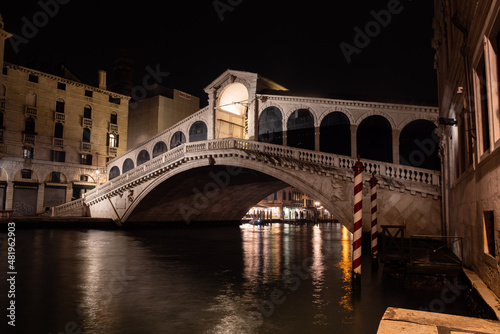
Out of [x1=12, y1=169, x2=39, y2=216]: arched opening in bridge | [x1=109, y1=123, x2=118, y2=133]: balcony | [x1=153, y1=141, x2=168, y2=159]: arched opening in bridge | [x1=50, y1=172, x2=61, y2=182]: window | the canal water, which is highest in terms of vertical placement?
[x1=109, y1=123, x2=118, y2=133]: balcony

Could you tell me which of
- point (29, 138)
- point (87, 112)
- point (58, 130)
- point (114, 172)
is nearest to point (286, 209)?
point (114, 172)

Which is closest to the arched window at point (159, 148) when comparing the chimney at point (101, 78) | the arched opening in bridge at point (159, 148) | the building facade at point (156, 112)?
the arched opening in bridge at point (159, 148)

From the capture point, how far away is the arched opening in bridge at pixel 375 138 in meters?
17.8

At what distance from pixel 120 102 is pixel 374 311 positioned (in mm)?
33012

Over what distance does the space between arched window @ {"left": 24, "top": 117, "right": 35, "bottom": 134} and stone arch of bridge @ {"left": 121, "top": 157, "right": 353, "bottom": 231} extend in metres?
10.4

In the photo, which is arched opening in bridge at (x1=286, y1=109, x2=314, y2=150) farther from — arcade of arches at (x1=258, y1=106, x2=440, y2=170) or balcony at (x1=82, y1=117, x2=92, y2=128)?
balcony at (x1=82, y1=117, x2=92, y2=128)

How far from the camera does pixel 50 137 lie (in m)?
29.5

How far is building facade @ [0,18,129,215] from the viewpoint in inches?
1077

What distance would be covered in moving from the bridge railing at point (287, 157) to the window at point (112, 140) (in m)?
7.51

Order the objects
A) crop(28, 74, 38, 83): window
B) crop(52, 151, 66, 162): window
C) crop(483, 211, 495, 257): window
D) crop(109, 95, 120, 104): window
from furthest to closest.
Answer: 1. crop(109, 95, 120, 104): window
2. crop(52, 151, 66, 162): window
3. crop(28, 74, 38, 83): window
4. crop(483, 211, 495, 257): window

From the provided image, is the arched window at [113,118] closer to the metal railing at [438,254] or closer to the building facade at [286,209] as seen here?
the building facade at [286,209]

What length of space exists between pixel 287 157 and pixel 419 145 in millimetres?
5863

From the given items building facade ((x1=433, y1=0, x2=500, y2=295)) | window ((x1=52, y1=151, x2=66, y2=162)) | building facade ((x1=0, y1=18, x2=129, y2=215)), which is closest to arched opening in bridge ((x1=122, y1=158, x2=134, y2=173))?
building facade ((x1=0, y1=18, x2=129, y2=215))

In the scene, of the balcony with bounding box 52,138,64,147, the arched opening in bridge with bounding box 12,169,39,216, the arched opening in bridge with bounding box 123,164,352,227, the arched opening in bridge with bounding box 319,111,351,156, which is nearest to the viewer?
the arched opening in bridge with bounding box 319,111,351,156
